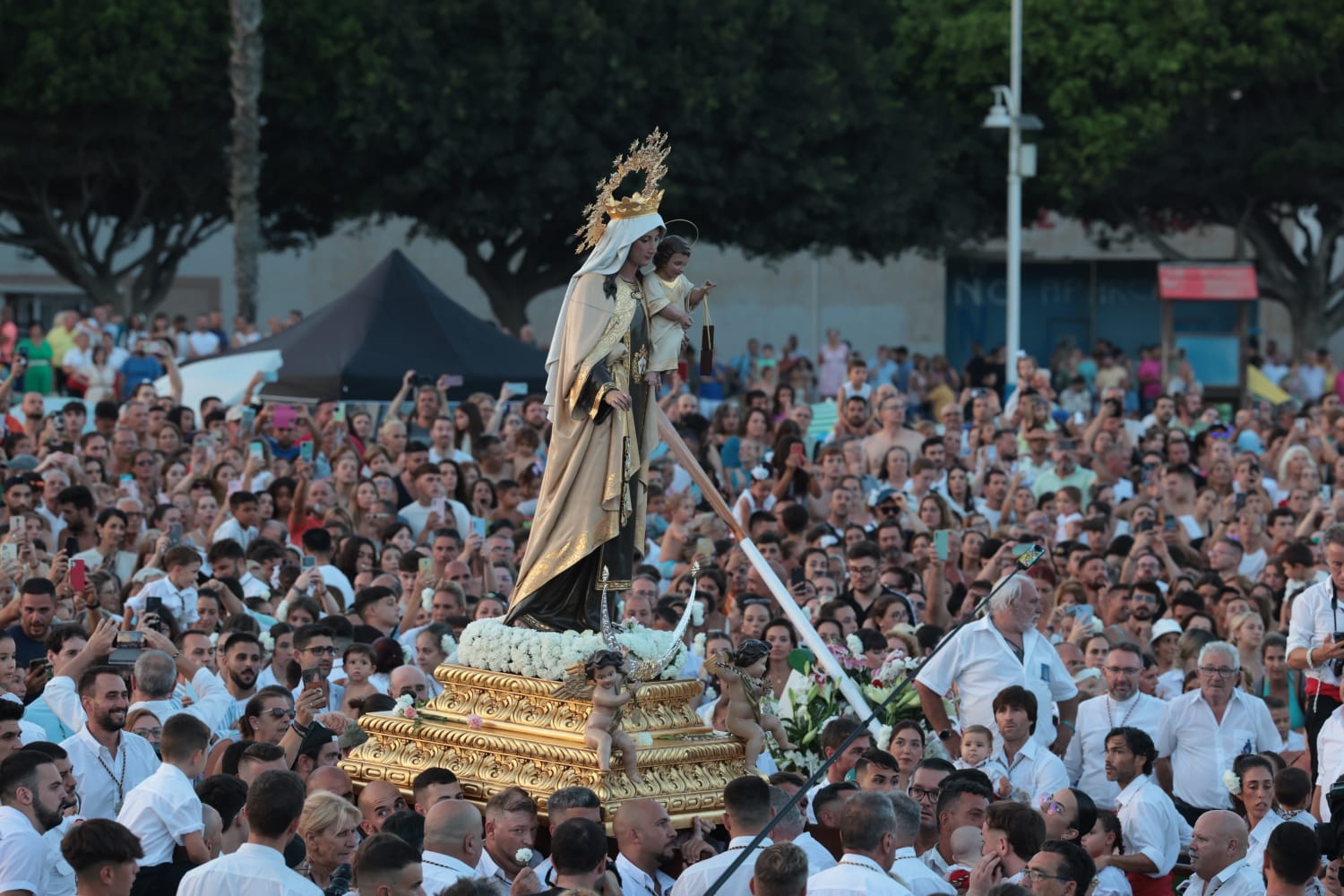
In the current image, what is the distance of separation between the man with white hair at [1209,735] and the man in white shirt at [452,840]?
436 cm

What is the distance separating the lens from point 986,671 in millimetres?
10680

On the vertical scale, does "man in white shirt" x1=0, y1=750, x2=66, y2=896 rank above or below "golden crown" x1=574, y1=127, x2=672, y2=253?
below

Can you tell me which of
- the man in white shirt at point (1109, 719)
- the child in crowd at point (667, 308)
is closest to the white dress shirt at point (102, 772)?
the child in crowd at point (667, 308)

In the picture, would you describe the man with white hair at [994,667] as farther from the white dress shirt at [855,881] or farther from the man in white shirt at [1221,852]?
the white dress shirt at [855,881]

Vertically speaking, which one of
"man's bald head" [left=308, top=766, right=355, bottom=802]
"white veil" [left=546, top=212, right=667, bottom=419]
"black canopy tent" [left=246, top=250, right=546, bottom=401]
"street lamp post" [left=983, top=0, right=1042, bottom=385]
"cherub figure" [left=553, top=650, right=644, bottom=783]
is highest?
"street lamp post" [left=983, top=0, right=1042, bottom=385]

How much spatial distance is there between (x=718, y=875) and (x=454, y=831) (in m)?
1.00

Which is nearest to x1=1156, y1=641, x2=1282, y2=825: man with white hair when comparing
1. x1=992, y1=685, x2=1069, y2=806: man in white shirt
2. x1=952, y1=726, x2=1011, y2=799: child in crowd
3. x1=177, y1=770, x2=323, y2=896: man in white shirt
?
x1=992, y1=685, x2=1069, y2=806: man in white shirt

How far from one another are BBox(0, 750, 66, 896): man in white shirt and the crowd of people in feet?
0.05

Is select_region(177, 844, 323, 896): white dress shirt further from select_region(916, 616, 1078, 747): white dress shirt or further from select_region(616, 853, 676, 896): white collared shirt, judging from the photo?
select_region(916, 616, 1078, 747): white dress shirt

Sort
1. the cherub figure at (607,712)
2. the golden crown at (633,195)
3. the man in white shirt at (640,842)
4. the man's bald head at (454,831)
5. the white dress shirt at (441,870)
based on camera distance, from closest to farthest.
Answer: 1. the white dress shirt at (441,870)
2. the man's bald head at (454,831)
3. the man in white shirt at (640,842)
4. the cherub figure at (607,712)
5. the golden crown at (633,195)

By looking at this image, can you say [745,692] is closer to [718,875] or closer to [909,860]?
[909,860]

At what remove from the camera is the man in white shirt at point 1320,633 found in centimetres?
1078

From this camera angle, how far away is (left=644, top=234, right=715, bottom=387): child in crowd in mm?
9031

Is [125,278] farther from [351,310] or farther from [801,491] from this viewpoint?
[801,491]
